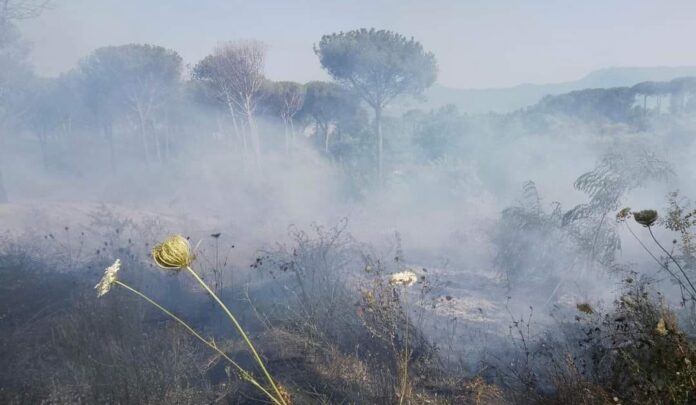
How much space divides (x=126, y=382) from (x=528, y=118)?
19.4 m

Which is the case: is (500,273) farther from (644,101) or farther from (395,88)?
(644,101)

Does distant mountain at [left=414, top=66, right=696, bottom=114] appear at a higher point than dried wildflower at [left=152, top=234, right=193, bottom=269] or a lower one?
higher

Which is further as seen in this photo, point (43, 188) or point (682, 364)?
point (43, 188)

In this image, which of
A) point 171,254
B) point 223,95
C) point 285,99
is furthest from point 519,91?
point 171,254

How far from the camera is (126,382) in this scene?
139 inches

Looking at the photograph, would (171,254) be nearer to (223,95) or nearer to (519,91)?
(223,95)

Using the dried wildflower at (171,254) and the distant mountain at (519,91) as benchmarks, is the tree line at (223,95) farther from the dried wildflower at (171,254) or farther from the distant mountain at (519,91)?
the distant mountain at (519,91)

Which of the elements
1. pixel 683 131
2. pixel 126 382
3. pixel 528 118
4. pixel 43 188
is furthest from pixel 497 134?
→ pixel 43 188

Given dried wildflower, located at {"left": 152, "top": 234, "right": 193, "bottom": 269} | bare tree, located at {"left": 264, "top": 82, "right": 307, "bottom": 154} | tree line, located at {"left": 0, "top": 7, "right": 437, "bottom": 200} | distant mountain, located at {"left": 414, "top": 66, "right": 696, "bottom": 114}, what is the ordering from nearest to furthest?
dried wildflower, located at {"left": 152, "top": 234, "right": 193, "bottom": 269}, tree line, located at {"left": 0, "top": 7, "right": 437, "bottom": 200}, bare tree, located at {"left": 264, "top": 82, "right": 307, "bottom": 154}, distant mountain, located at {"left": 414, "top": 66, "right": 696, "bottom": 114}

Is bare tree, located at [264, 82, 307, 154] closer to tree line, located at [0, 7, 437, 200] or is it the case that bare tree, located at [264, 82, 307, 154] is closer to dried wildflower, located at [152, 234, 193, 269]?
tree line, located at [0, 7, 437, 200]

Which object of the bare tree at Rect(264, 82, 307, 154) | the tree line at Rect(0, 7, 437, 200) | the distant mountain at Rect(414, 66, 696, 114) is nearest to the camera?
the tree line at Rect(0, 7, 437, 200)

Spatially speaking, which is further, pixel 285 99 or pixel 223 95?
pixel 285 99


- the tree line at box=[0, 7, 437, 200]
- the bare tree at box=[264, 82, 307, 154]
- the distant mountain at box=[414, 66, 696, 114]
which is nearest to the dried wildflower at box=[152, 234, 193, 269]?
the tree line at box=[0, 7, 437, 200]

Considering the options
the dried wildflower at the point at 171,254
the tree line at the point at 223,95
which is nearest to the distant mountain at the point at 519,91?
the tree line at the point at 223,95
